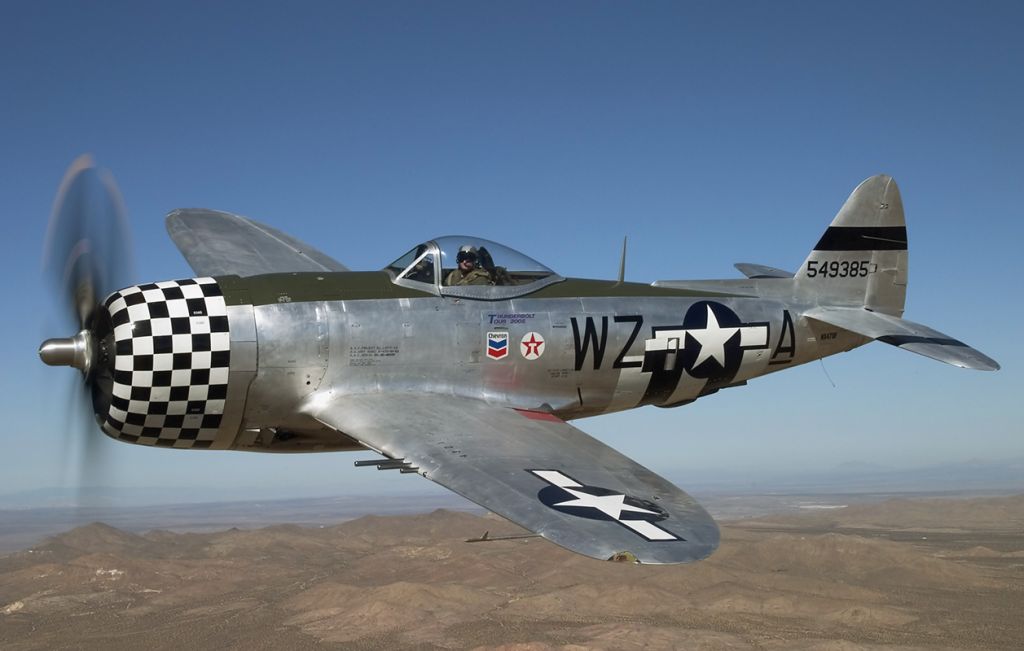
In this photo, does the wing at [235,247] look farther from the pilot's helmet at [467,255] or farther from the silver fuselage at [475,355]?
the pilot's helmet at [467,255]

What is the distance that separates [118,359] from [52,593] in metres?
170

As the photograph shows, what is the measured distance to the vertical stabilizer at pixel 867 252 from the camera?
14484mm

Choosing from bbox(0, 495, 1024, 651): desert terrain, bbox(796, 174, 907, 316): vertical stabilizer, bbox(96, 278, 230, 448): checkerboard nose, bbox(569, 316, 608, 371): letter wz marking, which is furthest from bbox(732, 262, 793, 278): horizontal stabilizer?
bbox(0, 495, 1024, 651): desert terrain

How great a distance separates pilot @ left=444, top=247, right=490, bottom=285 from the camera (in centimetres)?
1146

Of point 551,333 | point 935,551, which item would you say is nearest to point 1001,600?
point 935,551

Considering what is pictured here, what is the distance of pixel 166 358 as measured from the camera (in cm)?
989

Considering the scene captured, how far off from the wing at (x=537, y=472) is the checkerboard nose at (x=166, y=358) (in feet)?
4.12

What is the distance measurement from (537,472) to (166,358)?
4354 millimetres

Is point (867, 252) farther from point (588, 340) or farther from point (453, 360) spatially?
point (453, 360)

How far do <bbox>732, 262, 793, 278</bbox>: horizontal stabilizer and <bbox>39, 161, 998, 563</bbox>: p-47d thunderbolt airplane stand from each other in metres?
1.59

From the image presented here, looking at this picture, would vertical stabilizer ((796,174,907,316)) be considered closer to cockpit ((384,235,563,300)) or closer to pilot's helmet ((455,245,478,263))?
cockpit ((384,235,563,300))

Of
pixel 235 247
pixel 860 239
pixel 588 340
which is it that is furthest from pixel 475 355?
pixel 860 239

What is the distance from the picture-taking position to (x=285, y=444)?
1110cm

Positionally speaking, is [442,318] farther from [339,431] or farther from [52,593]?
[52,593]
